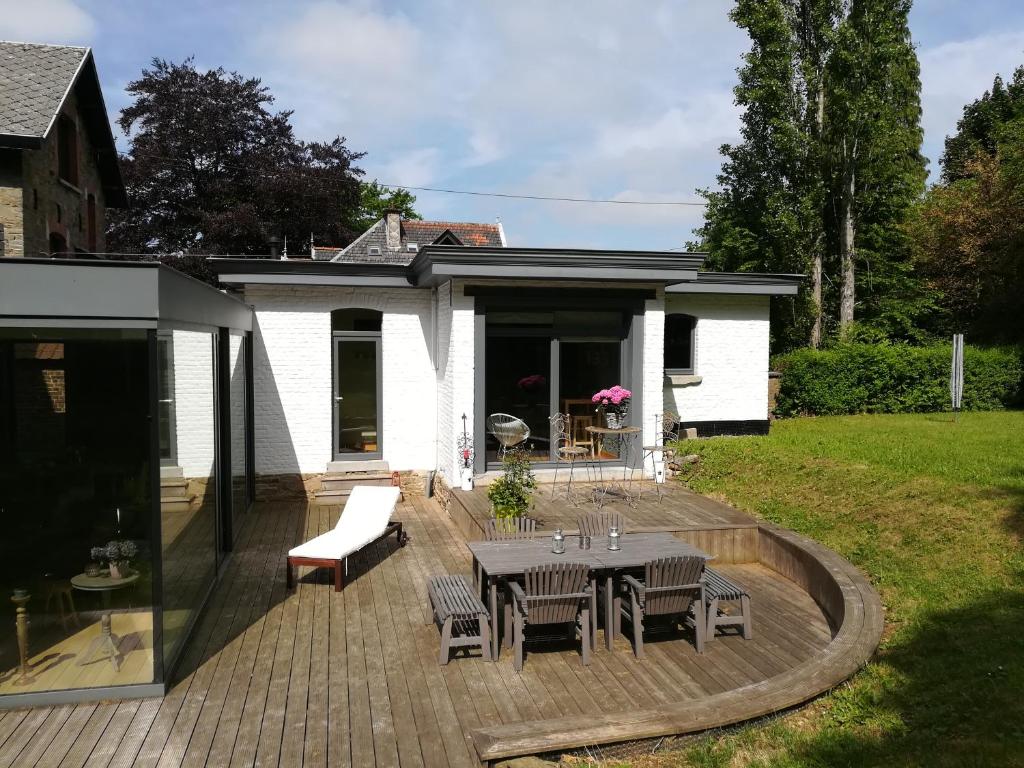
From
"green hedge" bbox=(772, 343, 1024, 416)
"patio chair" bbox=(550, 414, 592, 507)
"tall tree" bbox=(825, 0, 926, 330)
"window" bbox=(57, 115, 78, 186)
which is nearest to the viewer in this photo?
"patio chair" bbox=(550, 414, 592, 507)

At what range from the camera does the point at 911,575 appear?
652 centimetres

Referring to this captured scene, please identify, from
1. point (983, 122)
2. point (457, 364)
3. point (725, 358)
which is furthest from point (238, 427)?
point (983, 122)

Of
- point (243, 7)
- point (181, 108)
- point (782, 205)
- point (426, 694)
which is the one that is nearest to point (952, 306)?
point (782, 205)

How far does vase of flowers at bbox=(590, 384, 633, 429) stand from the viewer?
10.4 m

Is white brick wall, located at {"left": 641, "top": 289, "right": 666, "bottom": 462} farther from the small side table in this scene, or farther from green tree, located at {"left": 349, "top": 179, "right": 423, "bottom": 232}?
green tree, located at {"left": 349, "top": 179, "right": 423, "bottom": 232}

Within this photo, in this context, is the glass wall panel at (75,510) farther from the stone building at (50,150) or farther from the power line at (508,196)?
the power line at (508,196)

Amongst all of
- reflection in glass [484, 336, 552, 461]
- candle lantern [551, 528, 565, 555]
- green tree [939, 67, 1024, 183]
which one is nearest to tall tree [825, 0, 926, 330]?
green tree [939, 67, 1024, 183]

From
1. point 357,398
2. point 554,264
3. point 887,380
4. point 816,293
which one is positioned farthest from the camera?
point 816,293

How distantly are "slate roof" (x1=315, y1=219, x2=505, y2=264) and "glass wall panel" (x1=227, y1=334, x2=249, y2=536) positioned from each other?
1413cm

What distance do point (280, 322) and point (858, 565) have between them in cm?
838

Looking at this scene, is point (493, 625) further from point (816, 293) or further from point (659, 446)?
point (816, 293)

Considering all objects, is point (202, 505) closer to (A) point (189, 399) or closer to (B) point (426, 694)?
(A) point (189, 399)

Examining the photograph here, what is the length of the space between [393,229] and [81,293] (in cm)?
2101


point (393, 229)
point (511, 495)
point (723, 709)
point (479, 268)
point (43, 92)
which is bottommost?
point (723, 709)
